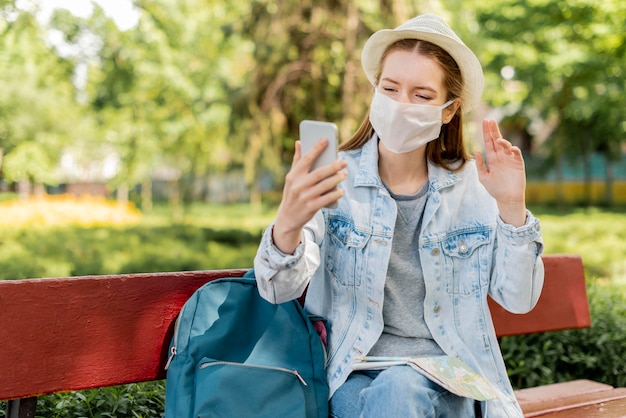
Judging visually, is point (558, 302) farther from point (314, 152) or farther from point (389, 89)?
point (314, 152)

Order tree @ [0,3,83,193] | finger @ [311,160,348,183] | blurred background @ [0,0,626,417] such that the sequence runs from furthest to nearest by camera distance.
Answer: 1. tree @ [0,3,83,193]
2. blurred background @ [0,0,626,417]
3. finger @ [311,160,348,183]

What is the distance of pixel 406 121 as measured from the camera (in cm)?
221

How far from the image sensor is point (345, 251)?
91.3 inches

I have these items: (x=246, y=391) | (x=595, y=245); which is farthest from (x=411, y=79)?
(x=595, y=245)

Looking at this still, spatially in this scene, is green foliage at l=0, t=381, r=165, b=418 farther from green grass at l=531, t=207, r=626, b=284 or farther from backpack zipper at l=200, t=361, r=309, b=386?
green grass at l=531, t=207, r=626, b=284

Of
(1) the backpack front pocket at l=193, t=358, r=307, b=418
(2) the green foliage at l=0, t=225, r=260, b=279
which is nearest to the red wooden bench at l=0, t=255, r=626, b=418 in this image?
(1) the backpack front pocket at l=193, t=358, r=307, b=418

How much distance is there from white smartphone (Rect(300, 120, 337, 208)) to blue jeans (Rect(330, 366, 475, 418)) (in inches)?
20.7

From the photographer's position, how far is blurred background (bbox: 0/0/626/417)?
6980mm

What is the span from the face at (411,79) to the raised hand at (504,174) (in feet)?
0.66

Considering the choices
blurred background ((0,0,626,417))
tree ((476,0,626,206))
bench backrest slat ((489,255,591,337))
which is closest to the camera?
bench backrest slat ((489,255,591,337))

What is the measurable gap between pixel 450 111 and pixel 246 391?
1131 mm

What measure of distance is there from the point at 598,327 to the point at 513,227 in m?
2.48

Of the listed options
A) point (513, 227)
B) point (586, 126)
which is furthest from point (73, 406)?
point (586, 126)

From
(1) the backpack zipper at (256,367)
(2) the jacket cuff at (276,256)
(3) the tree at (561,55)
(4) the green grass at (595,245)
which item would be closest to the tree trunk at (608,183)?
(3) the tree at (561,55)
